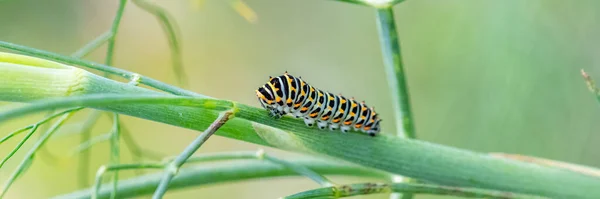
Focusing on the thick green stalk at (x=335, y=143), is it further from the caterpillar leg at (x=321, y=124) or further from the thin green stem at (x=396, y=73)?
the thin green stem at (x=396, y=73)

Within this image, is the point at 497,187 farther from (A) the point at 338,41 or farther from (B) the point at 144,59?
(B) the point at 144,59

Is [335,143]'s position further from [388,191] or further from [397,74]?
[397,74]

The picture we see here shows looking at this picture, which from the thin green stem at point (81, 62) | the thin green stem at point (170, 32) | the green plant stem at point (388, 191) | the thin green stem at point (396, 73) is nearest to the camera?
the thin green stem at point (81, 62)

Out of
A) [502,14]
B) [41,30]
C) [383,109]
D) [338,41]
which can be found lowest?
[383,109]

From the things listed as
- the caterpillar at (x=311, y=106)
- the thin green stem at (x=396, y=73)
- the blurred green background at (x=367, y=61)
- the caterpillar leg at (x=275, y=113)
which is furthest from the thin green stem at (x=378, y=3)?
the blurred green background at (x=367, y=61)

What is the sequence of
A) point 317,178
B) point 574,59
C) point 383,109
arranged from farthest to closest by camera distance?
point 383,109, point 574,59, point 317,178

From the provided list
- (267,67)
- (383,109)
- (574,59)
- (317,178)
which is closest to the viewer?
(317,178)

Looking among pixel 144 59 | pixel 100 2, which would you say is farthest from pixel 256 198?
pixel 100 2

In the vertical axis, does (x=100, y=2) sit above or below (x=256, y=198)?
above
